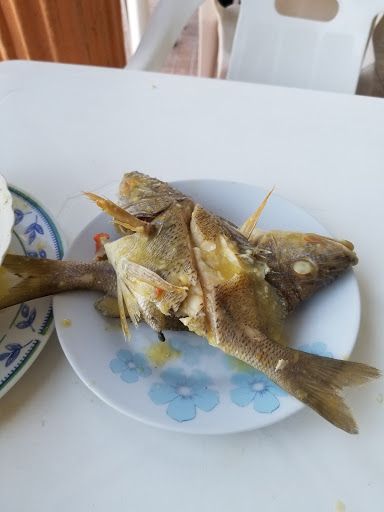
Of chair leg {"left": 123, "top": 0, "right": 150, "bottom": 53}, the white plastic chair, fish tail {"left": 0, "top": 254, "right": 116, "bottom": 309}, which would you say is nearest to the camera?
fish tail {"left": 0, "top": 254, "right": 116, "bottom": 309}

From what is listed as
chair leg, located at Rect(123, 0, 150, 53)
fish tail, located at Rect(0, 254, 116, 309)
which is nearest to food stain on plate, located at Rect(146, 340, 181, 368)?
fish tail, located at Rect(0, 254, 116, 309)

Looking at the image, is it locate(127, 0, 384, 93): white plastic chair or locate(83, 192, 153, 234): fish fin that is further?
locate(127, 0, 384, 93): white plastic chair

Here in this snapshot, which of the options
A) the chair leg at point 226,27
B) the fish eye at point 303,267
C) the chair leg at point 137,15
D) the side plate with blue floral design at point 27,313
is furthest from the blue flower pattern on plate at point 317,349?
the chair leg at point 137,15

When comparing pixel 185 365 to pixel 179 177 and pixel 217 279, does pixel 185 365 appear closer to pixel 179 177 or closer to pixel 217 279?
pixel 217 279

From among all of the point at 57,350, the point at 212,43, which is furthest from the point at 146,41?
the point at 57,350

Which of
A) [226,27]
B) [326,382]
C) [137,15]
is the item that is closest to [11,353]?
[326,382]

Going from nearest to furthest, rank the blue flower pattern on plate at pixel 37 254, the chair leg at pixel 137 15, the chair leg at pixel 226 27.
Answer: the blue flower pattern on plate at pixel 37 254, the chair leg at pixel 226 27, the chair leg at pixel 137 15

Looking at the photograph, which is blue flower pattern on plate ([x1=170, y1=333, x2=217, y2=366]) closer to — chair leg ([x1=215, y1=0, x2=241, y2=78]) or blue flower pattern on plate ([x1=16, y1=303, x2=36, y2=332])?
blue flower pattern on plate ([x1=16, y1=303, x2=36, y2=332])

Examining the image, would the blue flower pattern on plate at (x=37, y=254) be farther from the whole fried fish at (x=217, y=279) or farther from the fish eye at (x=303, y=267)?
the fish eye at (x=303, y=267)
